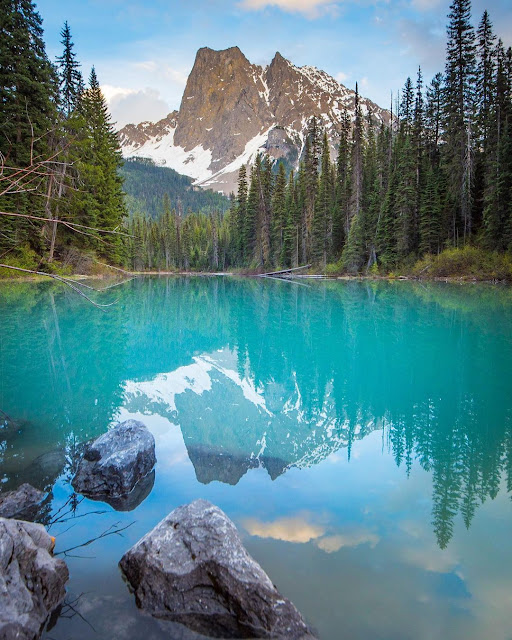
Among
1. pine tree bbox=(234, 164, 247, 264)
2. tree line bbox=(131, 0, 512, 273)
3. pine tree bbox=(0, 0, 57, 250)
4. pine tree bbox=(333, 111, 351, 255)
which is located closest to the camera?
pine tree bbox=(0, 0, 57, 250)

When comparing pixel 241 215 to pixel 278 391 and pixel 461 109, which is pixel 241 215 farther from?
pixel 278 391

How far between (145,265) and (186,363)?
90.7m

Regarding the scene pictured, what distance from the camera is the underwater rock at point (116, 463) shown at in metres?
4.56

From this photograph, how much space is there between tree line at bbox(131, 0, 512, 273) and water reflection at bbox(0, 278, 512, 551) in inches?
754

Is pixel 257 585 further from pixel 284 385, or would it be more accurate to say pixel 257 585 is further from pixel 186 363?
pixel 186 363

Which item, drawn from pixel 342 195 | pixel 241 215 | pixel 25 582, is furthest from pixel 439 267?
pixel 241 215

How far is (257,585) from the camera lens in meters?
2.90

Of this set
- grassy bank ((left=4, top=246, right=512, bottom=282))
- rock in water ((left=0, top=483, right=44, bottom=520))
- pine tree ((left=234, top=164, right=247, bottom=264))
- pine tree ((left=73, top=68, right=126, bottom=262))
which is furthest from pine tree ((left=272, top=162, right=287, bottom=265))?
rock in water ((left=0, top=483, right=44, bottom=520))

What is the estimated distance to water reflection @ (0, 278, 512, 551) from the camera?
17.5 ft

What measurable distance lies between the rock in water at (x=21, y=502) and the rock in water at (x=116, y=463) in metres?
0.45

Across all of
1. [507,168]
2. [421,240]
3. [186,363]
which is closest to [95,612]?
[186,363]

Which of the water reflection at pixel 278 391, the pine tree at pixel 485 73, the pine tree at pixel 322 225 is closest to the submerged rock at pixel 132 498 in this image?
the water reflection at pixel 278 391

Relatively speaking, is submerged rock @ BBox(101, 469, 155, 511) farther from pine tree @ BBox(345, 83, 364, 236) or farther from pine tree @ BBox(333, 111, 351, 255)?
pine tree @ BBox(333, 111, 351, 255)

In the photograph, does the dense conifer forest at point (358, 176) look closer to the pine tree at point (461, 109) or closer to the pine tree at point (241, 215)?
the pine tree at point (461, 109)
